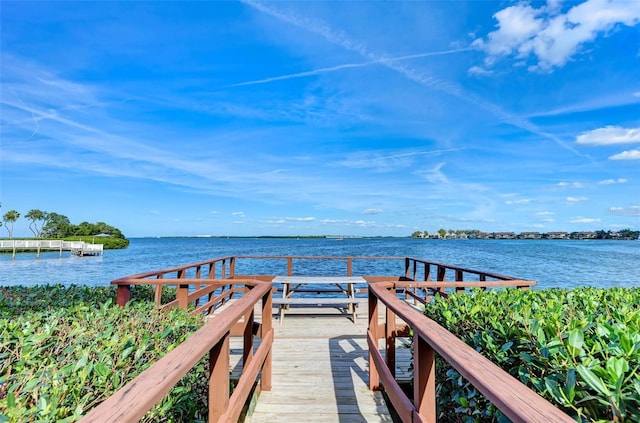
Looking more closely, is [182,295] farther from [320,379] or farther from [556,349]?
[556,349]

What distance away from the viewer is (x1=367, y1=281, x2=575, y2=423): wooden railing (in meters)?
0.62

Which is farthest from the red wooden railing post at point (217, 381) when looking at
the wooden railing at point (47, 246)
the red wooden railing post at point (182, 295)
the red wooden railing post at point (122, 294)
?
the wooden railing at point (47, 246)

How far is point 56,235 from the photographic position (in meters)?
64.0

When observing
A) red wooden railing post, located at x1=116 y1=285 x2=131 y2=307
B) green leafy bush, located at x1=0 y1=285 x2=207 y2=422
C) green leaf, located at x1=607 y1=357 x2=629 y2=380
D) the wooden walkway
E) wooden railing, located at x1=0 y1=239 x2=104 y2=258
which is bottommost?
wooden railing, located at x1=0 y1=239 x2=104 y2=258

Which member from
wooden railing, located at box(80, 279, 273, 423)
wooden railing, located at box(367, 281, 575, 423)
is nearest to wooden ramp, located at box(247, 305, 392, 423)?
wooden railing, located at box(80, 279, 273, 423)

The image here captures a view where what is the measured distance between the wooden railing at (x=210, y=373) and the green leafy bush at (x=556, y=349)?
1028mm

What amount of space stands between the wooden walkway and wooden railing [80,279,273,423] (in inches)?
12.3

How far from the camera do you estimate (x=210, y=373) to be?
4.39ft

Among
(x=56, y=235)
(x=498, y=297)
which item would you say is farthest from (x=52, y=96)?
(x=56, y=235)

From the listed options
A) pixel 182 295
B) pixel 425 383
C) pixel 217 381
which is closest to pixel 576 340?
pixel 425 383

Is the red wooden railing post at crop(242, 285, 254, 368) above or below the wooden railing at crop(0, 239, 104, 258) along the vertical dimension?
above

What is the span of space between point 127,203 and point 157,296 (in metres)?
40.0

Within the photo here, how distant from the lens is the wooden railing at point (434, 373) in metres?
0.62

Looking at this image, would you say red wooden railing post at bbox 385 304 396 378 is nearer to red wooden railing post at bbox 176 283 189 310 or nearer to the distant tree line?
red wooden railing post at bbox 176 283 189 310
